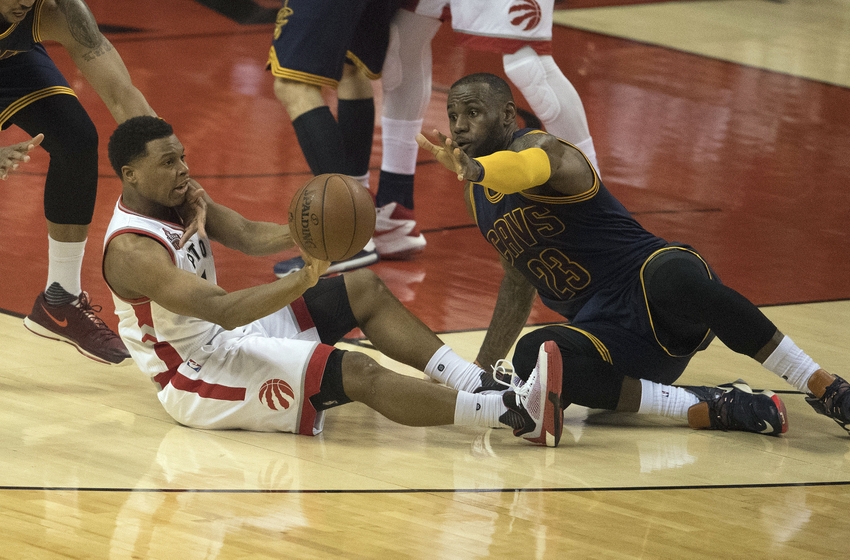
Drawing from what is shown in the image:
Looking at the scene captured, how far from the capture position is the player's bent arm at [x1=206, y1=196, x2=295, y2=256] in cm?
416

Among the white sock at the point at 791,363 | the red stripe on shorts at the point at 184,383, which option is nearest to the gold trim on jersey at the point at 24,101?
the red stripe on shorts at the point at 184,383

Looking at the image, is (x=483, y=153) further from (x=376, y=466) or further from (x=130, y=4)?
(x=130, y=4)

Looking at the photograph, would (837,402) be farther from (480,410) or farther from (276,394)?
(276,394)

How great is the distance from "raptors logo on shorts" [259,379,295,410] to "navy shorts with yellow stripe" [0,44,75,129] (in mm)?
1472

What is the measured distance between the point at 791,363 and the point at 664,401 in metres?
0.41

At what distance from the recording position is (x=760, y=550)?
3191mm

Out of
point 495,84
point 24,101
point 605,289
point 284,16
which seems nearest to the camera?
point 495,84

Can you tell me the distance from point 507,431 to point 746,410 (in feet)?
2.50

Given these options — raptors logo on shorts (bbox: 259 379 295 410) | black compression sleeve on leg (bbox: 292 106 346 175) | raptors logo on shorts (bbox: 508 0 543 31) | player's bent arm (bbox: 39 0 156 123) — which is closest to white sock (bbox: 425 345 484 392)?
raptors logo on shorts (bbox: 259 379 295 410)

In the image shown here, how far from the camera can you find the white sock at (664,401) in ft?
13.3

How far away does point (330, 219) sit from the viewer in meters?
3.57

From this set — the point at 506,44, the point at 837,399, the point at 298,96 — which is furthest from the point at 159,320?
the point at 506,44

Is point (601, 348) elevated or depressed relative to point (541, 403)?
elevated

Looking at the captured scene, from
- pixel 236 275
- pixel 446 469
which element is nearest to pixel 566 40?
pixel 236 275
